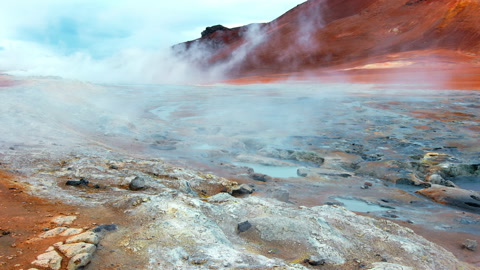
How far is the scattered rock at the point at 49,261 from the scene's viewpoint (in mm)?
2193

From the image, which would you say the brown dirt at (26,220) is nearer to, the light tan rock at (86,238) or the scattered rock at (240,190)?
the light tan rock at (86,238)

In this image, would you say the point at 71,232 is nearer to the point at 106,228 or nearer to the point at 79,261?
the point at 106,228

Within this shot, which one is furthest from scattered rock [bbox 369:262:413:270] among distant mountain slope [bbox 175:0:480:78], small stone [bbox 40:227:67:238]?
distant mountain slope [bbox 175:0:480:78]

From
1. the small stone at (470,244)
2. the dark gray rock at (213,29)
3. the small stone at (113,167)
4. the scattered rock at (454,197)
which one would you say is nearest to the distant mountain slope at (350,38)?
the dark gray rock at (213,29)

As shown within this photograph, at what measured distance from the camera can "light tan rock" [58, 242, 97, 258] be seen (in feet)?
7.65

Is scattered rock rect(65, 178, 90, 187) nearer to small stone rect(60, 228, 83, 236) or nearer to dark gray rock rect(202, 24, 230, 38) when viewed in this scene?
small stone rect(60, 228, 83, 236)

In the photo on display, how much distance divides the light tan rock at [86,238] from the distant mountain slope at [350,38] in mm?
31219

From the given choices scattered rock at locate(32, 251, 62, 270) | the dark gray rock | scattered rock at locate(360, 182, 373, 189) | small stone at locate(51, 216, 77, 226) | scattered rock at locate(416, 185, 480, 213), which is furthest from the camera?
the dark gray rock

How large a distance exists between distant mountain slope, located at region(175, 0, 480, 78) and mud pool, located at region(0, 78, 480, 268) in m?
21.5

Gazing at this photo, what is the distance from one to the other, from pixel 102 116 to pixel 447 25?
32.8 meters

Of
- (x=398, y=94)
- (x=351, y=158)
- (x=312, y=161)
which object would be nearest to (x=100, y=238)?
(x=312, y=161)

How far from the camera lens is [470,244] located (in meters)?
3.50

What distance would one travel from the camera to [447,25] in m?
33.7

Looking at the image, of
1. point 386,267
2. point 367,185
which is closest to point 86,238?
point 386,267
